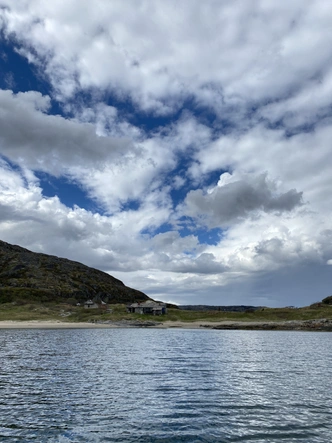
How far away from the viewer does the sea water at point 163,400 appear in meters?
20.0

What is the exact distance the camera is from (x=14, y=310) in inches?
6939

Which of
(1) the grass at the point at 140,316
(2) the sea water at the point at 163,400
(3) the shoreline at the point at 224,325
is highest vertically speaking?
(1) the grass at the point at 140,316

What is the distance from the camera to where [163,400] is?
90.4 ft

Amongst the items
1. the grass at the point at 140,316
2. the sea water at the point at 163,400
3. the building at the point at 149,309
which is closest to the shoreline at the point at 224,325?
the grass at the point at 140,316

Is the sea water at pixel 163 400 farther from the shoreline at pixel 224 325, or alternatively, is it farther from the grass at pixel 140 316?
the grass at pixel 140 316

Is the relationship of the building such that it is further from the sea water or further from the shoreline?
the sea water

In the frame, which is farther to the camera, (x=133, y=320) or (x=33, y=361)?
(x=133, y=320)

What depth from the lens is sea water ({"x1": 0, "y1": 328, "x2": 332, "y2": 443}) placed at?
20.0 meters

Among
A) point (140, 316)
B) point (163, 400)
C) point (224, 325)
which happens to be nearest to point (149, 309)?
point (140, 316)

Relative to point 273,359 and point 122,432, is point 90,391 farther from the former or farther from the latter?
point 273,359

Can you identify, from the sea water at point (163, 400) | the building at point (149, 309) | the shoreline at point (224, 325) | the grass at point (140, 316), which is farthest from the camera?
the building at point (149, 309)

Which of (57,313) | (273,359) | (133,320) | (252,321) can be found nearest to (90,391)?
(273,359)

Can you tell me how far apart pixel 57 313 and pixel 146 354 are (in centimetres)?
13334

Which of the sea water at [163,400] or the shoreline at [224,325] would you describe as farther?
the shoreline at [224,325]
